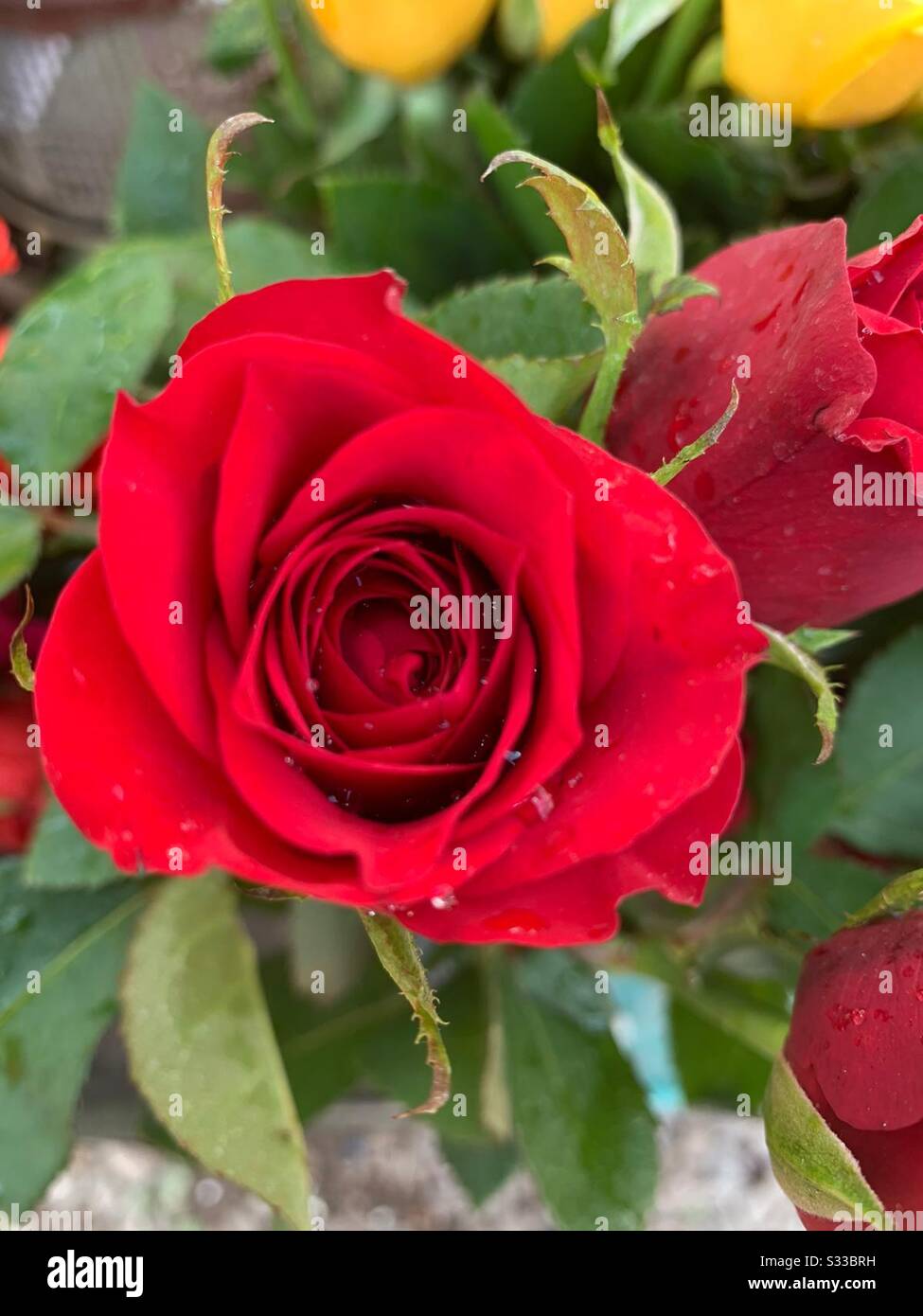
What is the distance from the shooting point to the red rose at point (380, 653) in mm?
203

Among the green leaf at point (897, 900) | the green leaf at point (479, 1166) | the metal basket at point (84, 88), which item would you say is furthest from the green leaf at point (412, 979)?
the metal basket at point (84, 88)

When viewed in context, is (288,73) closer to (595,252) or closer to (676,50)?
(676,50)

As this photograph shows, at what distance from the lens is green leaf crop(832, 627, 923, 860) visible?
378 mm

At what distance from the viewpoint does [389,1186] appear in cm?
60

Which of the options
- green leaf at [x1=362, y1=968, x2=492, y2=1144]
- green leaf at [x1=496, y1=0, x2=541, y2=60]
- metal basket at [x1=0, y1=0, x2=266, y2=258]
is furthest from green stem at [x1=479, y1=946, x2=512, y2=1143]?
metal basket at [x1=0, y1=0, x2=266, y2=258]

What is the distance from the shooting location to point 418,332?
0.66 ft

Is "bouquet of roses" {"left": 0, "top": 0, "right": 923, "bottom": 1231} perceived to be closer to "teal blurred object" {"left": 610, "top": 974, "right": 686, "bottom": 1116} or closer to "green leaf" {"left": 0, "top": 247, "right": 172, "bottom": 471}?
"green leaf" {"left": 0, "top": 247, "right": 172, "bottom": 471}

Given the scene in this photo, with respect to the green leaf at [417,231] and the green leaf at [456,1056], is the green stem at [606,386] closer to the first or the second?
the green leaf at [417,231]

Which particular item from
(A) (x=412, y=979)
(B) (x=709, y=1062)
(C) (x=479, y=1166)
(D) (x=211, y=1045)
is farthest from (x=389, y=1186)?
(A) (x=412, y=979)

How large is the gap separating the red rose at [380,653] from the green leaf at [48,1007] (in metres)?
0.18

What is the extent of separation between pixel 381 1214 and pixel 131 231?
0.49 m

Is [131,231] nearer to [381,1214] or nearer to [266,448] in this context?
[266,448]
